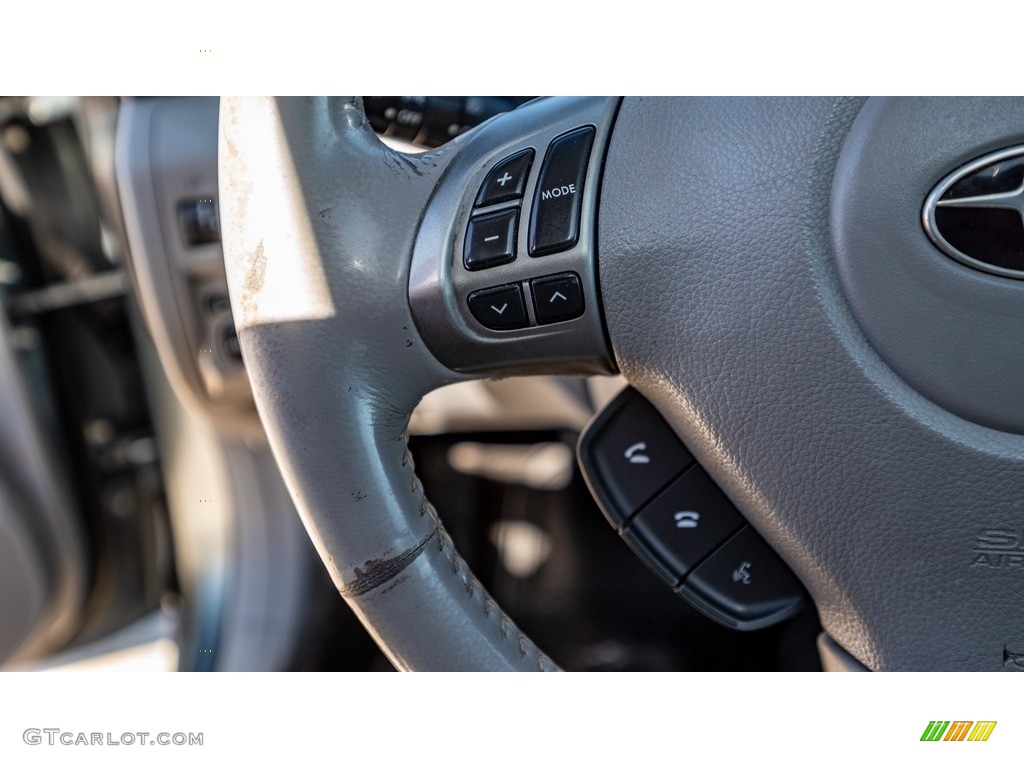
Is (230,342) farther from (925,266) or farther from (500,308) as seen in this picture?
(925,266)

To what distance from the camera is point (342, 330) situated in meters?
0.58

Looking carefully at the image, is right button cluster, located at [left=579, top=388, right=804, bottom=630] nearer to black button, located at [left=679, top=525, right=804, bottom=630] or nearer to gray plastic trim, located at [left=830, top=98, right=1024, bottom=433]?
black button, located at [left=679, top=525, right=804, bottom=630]

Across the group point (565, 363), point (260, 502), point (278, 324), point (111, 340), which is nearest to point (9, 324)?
point (111, 340)

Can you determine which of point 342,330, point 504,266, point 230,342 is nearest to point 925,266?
point 504,266

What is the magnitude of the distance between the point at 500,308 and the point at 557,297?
0.04 m

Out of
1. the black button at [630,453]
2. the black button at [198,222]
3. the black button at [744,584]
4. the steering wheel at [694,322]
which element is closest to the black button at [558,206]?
the steering wheel at [694,322]

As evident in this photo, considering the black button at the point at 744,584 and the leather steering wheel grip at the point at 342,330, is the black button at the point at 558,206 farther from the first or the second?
the black button at the point at 744,584

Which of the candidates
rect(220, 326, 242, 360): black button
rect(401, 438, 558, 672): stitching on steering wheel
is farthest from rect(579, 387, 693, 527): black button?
rect(220, 326, 242, 360): black button

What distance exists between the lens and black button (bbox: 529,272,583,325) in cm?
57

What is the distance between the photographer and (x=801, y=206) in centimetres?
55

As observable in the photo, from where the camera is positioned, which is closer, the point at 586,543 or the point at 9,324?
the point at 9,324
